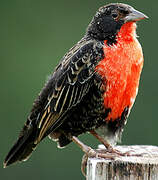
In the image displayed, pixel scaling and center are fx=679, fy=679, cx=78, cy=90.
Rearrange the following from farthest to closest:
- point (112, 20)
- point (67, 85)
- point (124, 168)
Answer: point (112, 20), point (67, 85), point (124, 168)

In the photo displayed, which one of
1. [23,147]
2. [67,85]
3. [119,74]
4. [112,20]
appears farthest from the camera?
[23,147]

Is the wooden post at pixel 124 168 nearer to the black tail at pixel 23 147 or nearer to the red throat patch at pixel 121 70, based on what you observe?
the red throat patch at pixel 121 70

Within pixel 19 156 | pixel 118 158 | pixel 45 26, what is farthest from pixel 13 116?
pixel 118 158

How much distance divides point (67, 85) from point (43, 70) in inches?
295

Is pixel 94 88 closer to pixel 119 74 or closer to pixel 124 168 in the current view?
pixel 119 74

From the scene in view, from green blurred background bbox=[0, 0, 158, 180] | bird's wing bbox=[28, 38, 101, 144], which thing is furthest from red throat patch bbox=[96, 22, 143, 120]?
green blurred background bbox=[0, 0, 158, 180]

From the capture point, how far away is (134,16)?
687 centimetres

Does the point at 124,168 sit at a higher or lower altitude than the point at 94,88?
lower

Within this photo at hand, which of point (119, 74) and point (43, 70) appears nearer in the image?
point (119, 74)

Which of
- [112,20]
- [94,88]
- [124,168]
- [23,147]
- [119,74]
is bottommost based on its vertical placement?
[23,147]

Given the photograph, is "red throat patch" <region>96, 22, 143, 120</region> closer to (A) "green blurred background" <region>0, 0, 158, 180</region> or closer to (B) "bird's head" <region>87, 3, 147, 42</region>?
(B) "bird's head" <region>87, 3, 147, 42</region>

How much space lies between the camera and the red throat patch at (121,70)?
655 cm

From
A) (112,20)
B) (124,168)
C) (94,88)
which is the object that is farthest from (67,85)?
(124,168)

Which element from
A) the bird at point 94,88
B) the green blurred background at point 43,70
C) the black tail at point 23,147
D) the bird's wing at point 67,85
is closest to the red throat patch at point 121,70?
the bird at point 94,88
